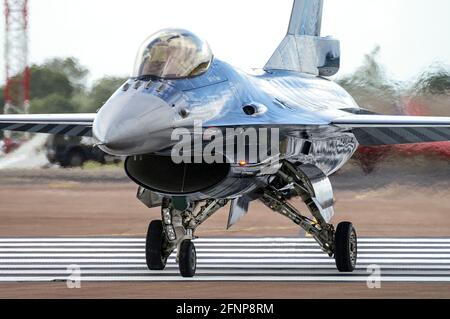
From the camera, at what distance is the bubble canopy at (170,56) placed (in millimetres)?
16109

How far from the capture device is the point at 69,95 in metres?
29.4

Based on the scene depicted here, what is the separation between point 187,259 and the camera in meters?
17.8

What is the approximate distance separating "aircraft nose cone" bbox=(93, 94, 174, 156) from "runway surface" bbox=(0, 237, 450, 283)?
2897 millimetres

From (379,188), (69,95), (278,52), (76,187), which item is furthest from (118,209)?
(278,52)

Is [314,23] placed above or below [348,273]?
above

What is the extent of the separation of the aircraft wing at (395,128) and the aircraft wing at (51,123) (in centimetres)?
338

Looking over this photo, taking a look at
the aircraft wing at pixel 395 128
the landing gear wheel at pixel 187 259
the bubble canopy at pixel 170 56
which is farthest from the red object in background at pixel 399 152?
the bubble canopy at pixel 170 56

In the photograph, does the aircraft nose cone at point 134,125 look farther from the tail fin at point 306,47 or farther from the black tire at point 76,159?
the black tire at point 76,159

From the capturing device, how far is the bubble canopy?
52.9ft

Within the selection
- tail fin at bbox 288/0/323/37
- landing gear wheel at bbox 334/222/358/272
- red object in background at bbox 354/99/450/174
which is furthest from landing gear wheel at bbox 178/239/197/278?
red object in background at bbox 354/99/450/174

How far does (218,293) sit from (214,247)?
6.03m

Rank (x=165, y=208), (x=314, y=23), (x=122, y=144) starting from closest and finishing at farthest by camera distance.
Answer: (x=122, y=144) < (x=165, y=208) < (x=314, y=23)

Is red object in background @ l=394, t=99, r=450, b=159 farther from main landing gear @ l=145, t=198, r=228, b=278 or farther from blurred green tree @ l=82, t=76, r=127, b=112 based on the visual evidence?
main landing gear @ l=145, t=198, r=228, b=278
